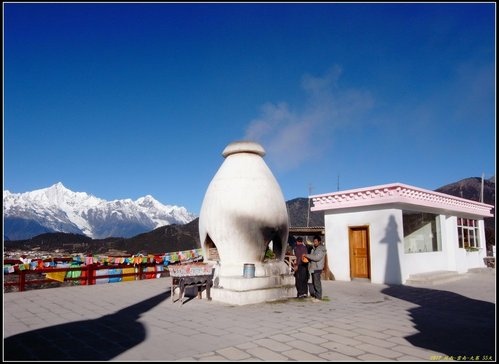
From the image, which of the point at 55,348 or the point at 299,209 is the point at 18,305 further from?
the point at 299,209

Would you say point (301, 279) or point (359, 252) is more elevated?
point (359, 252)

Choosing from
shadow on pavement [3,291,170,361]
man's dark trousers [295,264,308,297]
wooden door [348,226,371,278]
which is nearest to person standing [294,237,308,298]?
man's dark trousers [295,264,308,297]

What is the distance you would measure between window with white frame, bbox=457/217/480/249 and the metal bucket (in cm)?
1241

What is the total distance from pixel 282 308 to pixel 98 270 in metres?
8.40

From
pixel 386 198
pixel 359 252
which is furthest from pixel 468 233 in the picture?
pixel 386 198

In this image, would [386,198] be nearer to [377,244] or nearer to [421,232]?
[377,244]

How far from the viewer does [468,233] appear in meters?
18.6

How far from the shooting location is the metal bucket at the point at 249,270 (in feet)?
30.6

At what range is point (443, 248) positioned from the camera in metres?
16.1

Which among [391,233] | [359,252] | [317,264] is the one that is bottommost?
[317,264]

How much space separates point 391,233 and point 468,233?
801 cm

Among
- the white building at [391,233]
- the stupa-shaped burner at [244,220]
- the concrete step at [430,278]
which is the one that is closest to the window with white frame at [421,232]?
the white building at [391,233]

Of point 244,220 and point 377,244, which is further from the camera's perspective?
point 377,244

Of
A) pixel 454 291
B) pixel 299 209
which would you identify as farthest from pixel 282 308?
pixel 299 209
